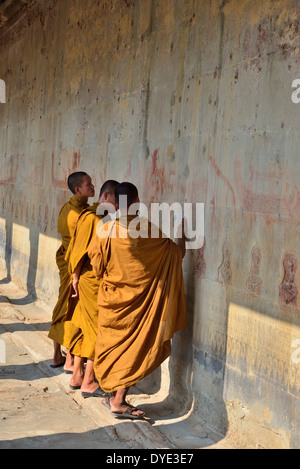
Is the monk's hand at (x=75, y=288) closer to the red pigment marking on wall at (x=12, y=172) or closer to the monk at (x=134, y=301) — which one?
the monk at (x=134, y=301)

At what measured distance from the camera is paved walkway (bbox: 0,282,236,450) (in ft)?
15.4

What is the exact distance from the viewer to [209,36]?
17.1 ft

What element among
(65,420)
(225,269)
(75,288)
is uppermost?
(225,269)

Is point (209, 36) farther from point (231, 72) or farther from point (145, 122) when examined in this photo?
point (145, 122)

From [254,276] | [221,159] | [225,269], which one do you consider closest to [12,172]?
[221,159]

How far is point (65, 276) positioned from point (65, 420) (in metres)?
1.73

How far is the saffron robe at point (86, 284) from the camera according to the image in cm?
565

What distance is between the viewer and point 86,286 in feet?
18.8

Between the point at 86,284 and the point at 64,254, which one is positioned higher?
the point at 64,254

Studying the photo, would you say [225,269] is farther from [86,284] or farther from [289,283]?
[86,284]

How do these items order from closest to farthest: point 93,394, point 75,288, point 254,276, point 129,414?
point 254,276 < point 129,414 < point 93,394 < point 75,288

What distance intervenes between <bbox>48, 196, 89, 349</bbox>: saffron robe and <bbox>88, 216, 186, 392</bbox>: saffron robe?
939 millimetres

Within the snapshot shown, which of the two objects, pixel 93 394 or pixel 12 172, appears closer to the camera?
pixel 93 394
